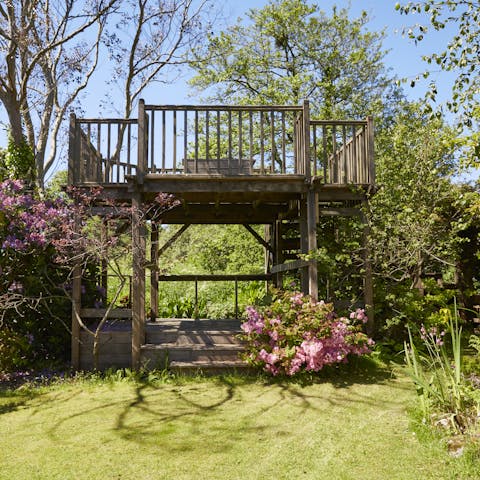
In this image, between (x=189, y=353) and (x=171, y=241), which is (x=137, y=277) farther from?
(x=171, y=241)

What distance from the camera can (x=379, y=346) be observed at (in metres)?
7.70

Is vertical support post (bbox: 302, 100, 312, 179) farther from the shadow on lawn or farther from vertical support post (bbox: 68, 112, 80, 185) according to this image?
vertical support post (bbox: 68, 112, 80, 185)

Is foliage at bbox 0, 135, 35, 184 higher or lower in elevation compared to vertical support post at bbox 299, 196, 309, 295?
higher

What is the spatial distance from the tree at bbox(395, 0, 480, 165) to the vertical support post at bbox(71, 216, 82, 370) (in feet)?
17.6

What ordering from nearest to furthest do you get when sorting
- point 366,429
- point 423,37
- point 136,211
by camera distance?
point 366,429 < point 423,37 < point 136,211

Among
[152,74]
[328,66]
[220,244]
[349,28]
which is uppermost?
[349,28]

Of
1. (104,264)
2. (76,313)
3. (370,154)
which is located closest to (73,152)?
(104,264)

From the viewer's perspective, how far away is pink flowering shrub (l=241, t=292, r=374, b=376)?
6754 mm

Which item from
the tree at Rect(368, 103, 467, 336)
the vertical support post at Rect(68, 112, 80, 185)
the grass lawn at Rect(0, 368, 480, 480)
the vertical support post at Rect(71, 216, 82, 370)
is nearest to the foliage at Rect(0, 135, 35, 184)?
the vertical support post at Rect(68, 112, 80, 185)

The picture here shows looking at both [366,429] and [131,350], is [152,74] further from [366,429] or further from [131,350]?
Answer: [366,429]

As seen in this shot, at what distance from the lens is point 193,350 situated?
7.63 meters

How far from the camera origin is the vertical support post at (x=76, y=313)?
7.54m

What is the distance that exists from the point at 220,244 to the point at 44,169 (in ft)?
26.0

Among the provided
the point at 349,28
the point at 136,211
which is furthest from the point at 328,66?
the point at 136,211
